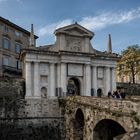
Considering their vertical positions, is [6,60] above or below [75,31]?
below

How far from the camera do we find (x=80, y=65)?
35.5 meters

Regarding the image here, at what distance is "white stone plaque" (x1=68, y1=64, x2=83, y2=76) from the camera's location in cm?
3484

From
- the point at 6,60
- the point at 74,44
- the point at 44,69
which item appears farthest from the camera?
the point at 6,60

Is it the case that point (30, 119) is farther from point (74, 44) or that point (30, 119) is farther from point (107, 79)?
point (107, 79)

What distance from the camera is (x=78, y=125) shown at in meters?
27.5

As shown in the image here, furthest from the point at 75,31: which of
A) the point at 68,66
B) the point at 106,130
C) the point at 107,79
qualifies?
the point at 106,130

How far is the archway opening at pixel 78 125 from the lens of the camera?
89.0 ft

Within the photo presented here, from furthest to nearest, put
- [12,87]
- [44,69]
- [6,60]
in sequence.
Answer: [6,60]
[44,69]
[12,87]

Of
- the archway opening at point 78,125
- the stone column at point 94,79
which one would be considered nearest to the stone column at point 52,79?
the stone column at point 94,79

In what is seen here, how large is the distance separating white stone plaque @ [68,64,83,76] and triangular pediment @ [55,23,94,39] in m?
3.76

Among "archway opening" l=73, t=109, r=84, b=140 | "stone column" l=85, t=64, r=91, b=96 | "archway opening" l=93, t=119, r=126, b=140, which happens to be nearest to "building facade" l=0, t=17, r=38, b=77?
"stone column" l=85, t=64, r=91, b=96

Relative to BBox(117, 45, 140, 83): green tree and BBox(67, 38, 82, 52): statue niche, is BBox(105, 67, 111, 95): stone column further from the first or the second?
BBox(117, 45, 140, 83): green tree

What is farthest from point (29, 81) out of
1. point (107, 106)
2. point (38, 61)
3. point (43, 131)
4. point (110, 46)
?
point (107, 106)

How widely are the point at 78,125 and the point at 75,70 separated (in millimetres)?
9120
